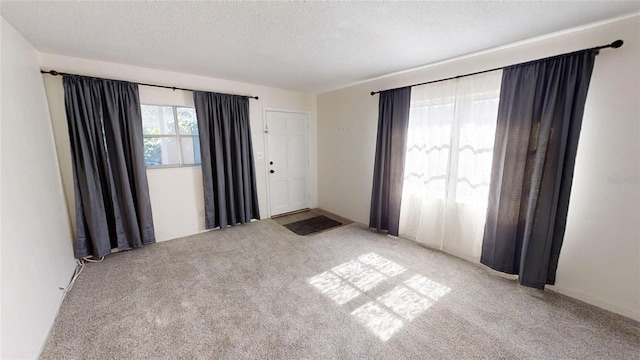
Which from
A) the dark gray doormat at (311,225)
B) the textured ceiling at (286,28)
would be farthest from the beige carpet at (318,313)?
the textured ceiling at (286,28)

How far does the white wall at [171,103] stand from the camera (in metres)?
2.52

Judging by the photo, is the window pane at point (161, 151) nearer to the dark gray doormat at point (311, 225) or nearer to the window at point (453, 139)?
the dark gray doormat at point (311, 225)

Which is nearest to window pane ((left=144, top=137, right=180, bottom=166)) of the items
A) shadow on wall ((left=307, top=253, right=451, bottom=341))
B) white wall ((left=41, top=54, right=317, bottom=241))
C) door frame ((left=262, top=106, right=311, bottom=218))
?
white wall ((left=41, top=54, right=317, bottom=241))

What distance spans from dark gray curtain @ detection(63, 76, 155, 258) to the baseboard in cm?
456

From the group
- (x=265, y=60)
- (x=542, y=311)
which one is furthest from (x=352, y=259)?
(x=265, y=60)

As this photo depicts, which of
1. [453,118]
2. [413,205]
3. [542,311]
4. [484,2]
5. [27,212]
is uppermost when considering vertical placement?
[484,2]

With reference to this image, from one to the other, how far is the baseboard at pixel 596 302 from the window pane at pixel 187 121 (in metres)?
4.49

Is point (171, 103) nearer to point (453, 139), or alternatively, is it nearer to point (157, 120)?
point (157, 120)

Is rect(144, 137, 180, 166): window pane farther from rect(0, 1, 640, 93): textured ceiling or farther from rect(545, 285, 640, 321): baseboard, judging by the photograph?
rect(545, 285, 640, 321): baseboard

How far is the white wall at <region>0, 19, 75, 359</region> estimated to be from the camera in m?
1.41

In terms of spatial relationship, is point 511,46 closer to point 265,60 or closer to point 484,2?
point 484,2

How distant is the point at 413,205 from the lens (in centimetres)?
320

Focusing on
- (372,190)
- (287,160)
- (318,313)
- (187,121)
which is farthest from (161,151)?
(372,190)

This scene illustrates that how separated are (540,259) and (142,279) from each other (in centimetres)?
384
